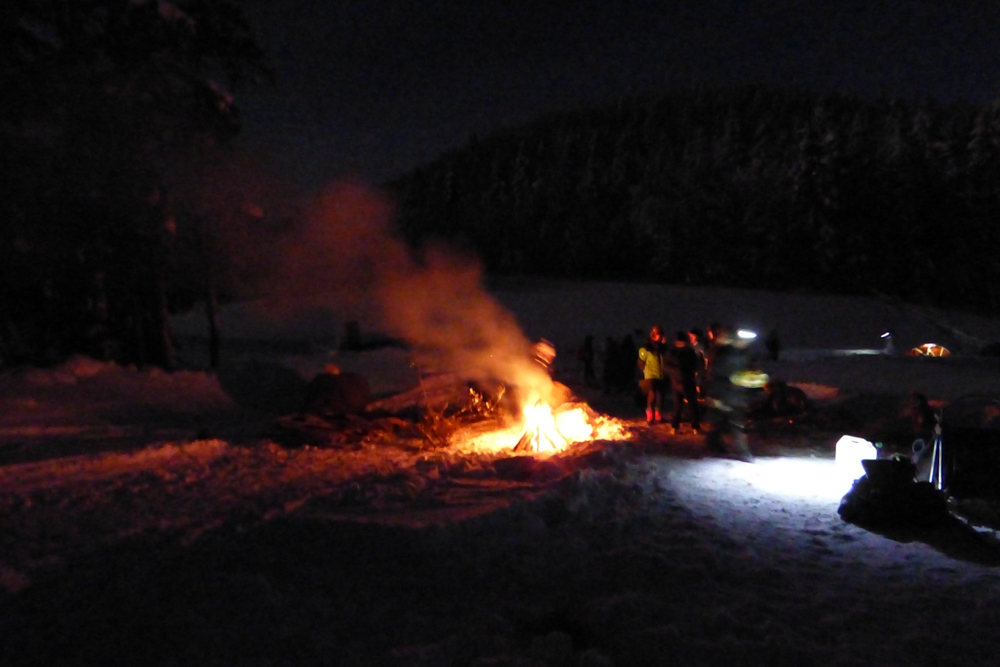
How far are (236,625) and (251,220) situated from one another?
16.9m

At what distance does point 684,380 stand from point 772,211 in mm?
47353

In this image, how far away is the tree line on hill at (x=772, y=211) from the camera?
51.5 meters

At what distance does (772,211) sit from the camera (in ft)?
178

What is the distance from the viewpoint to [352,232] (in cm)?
2177

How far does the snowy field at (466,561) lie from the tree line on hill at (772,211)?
28561mm

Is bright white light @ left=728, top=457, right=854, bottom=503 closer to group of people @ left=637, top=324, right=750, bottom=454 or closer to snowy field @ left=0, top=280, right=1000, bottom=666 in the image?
snowy field @ left=0, top=280, right=1000, bottom=666

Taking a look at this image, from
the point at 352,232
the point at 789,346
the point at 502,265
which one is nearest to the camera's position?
the point at 352,232

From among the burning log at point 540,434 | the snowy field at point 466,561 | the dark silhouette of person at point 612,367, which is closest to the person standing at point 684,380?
the snowy field at point 466,561

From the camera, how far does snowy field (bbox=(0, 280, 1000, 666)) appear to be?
4438mm

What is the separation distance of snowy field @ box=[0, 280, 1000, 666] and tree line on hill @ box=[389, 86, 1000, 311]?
28.6 meters

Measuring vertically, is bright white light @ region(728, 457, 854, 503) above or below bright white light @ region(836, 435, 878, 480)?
below

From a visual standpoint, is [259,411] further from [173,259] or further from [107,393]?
[173,259]

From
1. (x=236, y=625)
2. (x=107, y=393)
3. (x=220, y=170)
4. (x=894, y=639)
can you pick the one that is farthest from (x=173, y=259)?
(x=894, y=639)

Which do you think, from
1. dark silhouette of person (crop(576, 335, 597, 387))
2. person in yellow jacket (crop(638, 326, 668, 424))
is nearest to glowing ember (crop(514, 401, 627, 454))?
person in yellow jacket (crop(638, 326, 668, 424))
